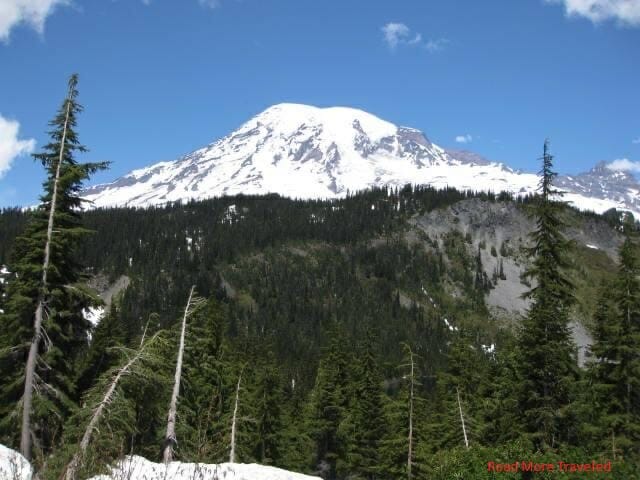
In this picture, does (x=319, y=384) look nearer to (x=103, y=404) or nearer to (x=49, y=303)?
(x=49, y=303)

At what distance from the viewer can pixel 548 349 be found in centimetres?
2077

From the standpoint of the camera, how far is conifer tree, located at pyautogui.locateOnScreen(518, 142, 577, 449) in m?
20.5

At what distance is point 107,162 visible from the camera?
2094 centimetres

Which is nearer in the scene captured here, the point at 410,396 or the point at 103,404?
the point at 103,404

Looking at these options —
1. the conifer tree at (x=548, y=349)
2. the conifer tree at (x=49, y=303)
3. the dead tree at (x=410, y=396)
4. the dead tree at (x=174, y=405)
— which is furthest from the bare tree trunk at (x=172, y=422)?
the dead tree at (x=410, y=396)

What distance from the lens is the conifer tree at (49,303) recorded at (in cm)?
1859

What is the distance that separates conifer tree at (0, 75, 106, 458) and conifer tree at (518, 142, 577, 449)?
16147 mm

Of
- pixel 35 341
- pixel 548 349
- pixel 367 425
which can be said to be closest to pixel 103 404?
pixel 35 341

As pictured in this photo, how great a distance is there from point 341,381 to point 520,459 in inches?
1274

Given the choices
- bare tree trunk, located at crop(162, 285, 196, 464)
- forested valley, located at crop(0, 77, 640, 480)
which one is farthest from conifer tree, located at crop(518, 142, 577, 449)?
bare tree trunk, located at crop(162, 285, 196, 464)

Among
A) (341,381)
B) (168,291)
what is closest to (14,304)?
(341,381)

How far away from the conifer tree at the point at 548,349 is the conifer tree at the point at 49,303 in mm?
16147

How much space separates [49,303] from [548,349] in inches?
698

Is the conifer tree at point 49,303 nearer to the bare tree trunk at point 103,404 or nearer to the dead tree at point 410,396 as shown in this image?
the bare tree trunk at point 103,404
